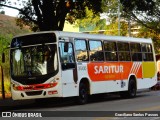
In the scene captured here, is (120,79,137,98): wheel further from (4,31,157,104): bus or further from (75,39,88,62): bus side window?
(75,39,88,62): bus side window

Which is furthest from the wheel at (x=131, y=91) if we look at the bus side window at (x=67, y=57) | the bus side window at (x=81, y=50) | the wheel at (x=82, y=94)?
the bus side window at (x=67, y=57)

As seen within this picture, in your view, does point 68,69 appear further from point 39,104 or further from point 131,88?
point 131,88

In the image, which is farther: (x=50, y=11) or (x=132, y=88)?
(x=50, y=11)

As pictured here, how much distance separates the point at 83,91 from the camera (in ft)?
72.9

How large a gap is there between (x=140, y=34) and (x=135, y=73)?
1263 inches

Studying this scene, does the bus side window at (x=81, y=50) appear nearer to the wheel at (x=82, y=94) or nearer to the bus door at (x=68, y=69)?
the bus door at (x=68, y=69)

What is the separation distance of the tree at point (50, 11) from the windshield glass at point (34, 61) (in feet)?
21.9

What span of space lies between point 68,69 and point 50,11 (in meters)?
7.51

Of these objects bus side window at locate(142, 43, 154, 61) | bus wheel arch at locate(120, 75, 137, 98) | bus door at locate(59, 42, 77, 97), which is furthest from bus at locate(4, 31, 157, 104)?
bus side window at locate(142, 43, 154, 61)

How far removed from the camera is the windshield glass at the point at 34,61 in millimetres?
20555

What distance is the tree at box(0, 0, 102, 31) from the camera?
28.0 m

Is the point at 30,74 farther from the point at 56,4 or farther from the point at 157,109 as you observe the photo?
the point at 56,4

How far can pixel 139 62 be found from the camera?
1094 inches

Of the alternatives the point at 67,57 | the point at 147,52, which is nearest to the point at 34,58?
the point at 67,57
